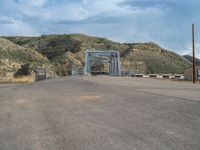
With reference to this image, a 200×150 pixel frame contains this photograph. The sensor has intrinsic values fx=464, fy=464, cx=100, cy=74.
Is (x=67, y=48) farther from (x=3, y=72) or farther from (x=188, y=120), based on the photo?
(x=188, y=120)

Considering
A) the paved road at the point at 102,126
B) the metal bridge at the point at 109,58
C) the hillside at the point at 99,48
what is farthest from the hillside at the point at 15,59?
the paved road at the point at 102,126

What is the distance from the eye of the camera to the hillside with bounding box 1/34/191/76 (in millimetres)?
113250

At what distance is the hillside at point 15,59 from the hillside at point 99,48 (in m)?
6.10

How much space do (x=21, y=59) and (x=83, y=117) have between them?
267 feet

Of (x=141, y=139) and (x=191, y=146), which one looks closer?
(x=191, y=146)

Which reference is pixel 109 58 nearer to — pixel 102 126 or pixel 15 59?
pixel 15 59

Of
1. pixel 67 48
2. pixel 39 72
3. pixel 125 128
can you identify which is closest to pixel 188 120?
pixel 125 128

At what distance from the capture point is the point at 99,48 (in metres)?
129

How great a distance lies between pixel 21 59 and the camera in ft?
301

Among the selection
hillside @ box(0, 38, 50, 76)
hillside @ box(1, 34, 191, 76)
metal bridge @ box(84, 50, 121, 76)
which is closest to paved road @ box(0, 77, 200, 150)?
hillside @ box(0, 38, 50, 76)

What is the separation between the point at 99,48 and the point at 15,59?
1715 inches

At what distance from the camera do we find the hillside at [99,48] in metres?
113

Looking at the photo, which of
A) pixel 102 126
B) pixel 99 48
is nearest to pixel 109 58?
pixel 99 48

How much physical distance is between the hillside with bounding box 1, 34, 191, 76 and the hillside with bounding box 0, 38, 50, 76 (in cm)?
610
